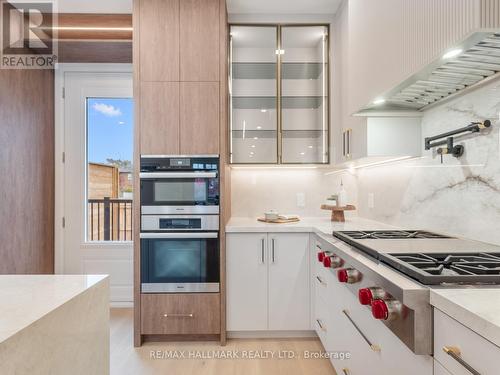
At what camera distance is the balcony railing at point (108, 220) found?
10.7 feet

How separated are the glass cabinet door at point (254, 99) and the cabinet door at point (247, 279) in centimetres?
74

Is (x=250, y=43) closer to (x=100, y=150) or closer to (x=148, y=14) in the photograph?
(x=148, y=14)

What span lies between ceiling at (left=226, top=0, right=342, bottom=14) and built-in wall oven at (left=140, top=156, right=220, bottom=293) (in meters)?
1.31

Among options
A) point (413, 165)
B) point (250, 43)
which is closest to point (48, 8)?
point (250, 43)

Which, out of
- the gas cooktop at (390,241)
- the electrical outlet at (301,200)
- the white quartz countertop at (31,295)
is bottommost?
the white quartz countertop at (31,295)

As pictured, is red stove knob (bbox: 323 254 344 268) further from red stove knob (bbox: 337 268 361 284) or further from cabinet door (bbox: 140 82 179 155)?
cabinet door (bbox: 140 82 179 155)

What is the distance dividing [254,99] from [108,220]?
1.95 meters

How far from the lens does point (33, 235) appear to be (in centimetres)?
286

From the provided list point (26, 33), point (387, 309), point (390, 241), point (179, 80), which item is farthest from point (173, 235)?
point (26, 33)

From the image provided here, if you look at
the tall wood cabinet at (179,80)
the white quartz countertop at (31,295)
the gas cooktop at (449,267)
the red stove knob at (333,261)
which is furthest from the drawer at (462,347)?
the tall wood cabinet at (179,80)

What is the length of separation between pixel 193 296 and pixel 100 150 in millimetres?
1873

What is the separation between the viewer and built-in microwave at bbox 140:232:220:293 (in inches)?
94.3

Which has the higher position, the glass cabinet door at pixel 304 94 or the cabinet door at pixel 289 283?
the glass cabinet door at pixel 304 94

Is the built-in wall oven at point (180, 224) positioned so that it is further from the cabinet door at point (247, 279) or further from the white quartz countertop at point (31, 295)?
the white quartz countertop at point (31, 295)
